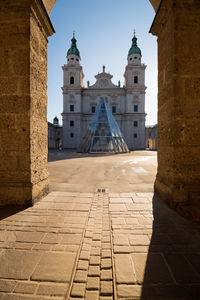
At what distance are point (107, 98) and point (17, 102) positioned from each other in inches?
1341

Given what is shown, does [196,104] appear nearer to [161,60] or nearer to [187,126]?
[187,126]

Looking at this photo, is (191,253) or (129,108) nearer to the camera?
(191,253)

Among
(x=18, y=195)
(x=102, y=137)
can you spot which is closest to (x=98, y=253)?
(x=18, y=195)

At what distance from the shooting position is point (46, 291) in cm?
121

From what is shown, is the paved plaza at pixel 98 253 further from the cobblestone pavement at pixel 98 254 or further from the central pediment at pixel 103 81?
the central pediment at pixel 103 81

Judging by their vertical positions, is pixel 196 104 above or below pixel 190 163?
above

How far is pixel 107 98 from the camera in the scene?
34.6 m

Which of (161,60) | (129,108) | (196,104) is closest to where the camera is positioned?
(196,104)

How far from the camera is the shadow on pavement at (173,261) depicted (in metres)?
1.21

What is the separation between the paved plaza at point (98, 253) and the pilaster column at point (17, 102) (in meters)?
0.46

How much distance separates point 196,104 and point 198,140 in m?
0.70

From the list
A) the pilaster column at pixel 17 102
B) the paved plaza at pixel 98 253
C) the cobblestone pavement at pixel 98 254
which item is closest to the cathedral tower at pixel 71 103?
the pilaster column at pixel 17 102

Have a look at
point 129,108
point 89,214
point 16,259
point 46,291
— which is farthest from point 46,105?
point 129,108

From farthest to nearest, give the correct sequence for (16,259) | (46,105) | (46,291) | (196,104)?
1. (46,105)
2. (196,104)
3. (16,259)
4. (46,291)
